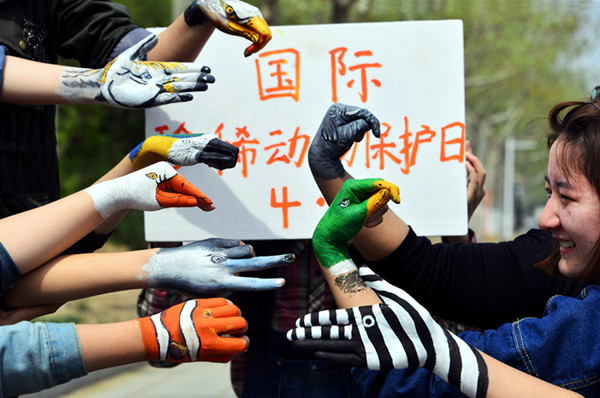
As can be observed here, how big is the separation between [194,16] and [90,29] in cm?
32

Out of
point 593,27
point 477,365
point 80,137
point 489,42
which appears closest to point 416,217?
point 477,365

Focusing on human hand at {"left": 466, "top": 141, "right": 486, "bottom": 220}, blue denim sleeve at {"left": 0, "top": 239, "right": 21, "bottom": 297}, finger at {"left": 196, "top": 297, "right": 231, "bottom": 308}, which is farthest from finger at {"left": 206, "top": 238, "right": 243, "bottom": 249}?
human hand at {"left": 466, "top": 141, "right": 486, "bottom": 220}

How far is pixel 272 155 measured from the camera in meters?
2.21

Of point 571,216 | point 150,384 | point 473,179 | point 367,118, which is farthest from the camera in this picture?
point 150,384

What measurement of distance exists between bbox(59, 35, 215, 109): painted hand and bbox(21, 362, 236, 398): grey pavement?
404 cm

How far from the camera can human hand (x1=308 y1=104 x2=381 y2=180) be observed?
5.65ft

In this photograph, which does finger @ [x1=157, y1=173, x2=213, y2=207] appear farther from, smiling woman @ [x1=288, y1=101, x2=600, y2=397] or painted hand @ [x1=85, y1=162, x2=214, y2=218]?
smiling woman @ [x1=288, y1=101, x2=600, y2=397]

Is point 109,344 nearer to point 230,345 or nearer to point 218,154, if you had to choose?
point 230,345

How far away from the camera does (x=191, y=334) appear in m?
1.43

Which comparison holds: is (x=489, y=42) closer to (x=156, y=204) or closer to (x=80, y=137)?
(x=80, y=137)

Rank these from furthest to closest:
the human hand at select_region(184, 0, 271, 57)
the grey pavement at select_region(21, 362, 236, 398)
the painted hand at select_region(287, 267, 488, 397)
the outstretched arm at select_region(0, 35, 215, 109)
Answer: the grey pavement at select_region(21, 362, 236, 398) → the human hand at select_region(184, 0, 271, 57) → the outstretched arm at select_region(0, 35, 215, 109) → the painted hand at select_region(287, 267, 488, 397)

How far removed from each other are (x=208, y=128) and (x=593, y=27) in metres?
22.2

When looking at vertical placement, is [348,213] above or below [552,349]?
above

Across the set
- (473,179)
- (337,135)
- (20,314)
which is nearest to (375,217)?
(337,135)
